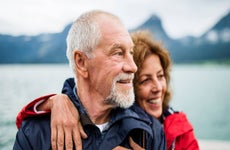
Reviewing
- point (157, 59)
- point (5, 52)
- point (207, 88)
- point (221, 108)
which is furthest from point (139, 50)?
point (207, 88)

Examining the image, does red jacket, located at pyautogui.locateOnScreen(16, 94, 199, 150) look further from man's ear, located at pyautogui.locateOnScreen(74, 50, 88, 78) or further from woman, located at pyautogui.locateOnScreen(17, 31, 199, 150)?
man's ear, located at pyautogui.locateOnScreen(74, 50, 88, 78)

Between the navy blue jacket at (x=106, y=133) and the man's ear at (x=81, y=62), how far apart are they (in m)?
0.15

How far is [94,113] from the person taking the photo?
68.9 inches

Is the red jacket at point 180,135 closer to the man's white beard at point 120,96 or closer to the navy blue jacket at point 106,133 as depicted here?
the navy blue jacket at point 106,133

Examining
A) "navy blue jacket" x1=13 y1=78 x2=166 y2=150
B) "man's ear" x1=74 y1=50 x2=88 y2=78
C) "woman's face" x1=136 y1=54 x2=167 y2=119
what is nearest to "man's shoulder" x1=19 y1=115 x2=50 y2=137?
"navy blue jacket" x1=13 y1=78 x2=166 y2=150

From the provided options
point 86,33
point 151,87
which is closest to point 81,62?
point 86,33

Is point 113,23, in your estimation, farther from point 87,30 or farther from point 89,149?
→ point 89,149

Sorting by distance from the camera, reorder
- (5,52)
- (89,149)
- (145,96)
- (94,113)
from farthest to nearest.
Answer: (5,52)
(145,96)
(94,113)
(89,149)

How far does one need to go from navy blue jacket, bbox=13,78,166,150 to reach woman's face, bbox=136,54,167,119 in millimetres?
314

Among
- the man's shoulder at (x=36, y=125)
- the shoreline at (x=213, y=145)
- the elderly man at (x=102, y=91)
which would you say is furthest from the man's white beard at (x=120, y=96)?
the shoreline at (x=213, y=145)

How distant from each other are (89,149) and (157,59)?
2.75 feet

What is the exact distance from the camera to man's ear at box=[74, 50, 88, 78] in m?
1.72

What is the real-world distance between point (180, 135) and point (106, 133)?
53 centimetres

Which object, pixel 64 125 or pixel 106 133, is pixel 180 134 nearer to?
pixel 106 133
